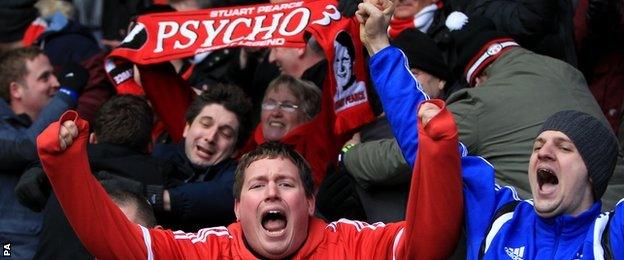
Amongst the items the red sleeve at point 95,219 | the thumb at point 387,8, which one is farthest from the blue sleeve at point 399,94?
the red sleeve at point 95,219

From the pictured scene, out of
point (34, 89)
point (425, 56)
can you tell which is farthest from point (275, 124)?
point (34, 89)

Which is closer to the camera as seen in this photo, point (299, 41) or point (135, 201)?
point (135, 201)

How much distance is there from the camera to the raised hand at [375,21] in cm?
564

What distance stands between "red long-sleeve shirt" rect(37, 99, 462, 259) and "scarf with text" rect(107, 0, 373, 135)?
165cm

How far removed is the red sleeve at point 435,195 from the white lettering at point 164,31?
2785 millimetres

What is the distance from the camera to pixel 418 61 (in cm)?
687

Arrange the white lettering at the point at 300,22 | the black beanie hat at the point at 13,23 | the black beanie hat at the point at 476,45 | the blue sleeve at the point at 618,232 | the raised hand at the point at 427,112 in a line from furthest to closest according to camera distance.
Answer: the black beanie hat at the point at 13,23, the white lettering at the point at 300,22, the black beanie hat at the point at 476,45, the raised hand at the point at 427,112, the blue sleeve at the point at 618,232

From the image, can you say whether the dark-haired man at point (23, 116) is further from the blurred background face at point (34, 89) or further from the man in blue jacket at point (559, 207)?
the man in blue jacket at point (559, 207)

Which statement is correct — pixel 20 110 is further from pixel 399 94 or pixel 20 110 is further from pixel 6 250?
pixel 399 94

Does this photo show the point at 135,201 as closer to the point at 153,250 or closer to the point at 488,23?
the point at 153,250

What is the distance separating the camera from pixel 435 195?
5.16m

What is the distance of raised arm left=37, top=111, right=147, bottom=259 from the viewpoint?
16.6 feet

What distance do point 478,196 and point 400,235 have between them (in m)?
0.35

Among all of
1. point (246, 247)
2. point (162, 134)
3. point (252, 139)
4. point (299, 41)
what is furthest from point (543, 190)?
point (162, 134)
